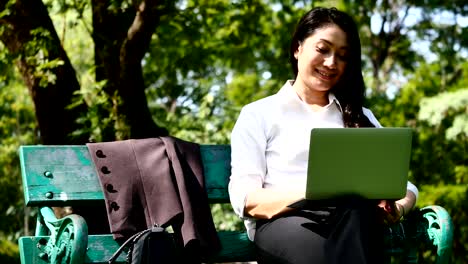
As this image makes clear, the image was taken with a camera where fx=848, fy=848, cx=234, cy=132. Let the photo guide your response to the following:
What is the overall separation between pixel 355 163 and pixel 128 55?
2.95 m

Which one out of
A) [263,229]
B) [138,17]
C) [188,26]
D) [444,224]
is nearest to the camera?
[263,229]

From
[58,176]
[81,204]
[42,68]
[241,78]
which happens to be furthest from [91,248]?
[241,78]

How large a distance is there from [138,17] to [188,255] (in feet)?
8.49

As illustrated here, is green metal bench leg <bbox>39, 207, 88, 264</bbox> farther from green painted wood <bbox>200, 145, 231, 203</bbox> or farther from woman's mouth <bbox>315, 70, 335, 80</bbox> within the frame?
woman's mouth <bbox>315, 70, 335, 80</bbox>

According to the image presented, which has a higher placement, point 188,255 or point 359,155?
point 359,155

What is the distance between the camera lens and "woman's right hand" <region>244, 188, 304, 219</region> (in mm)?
3285

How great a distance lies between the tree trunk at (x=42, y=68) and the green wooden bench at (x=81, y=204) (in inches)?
81.0

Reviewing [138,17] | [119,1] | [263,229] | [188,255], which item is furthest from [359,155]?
[119,1]

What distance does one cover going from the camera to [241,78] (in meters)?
18.2

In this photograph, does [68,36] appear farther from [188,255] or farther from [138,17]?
[188,255]

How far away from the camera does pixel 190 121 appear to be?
838 cm

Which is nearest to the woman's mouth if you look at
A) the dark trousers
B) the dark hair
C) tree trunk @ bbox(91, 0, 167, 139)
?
the dark hair

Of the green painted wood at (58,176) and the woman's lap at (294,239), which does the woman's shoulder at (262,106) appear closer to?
the woman's lap at (294,239)

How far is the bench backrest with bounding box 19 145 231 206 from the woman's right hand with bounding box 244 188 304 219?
757mm
